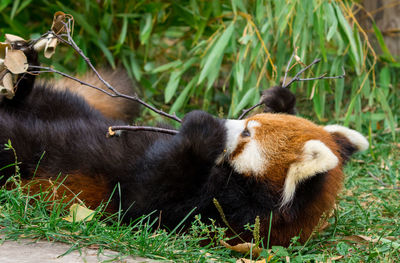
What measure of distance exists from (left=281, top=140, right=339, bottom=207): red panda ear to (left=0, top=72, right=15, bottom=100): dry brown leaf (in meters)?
1.56

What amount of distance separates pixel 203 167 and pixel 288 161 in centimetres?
41

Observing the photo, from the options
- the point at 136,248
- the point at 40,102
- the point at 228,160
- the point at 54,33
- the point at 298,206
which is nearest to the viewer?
the point at 136,248

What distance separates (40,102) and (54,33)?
1.53ft

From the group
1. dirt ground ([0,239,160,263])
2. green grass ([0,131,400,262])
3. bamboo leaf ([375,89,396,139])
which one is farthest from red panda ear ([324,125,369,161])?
dirt ground ([0,239,160,263])

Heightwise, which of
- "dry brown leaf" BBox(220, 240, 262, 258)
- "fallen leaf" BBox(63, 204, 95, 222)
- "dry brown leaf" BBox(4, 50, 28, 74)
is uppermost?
"dry brown leaf" BBox(4, 50, 28, 74)

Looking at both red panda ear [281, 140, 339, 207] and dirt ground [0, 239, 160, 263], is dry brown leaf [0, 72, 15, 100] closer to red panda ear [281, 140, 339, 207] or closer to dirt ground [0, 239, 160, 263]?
dirt ground [0, 239, 160, 263]

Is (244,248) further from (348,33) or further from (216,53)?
(348,33)

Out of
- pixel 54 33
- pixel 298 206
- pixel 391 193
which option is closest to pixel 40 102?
pixel 54 33

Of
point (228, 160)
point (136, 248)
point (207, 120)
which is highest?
point (207, 120)

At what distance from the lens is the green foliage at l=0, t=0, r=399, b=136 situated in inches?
Answer: 148

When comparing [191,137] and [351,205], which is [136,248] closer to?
[191,137]

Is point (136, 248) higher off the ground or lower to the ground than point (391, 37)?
lower

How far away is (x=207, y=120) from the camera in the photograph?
256 cm

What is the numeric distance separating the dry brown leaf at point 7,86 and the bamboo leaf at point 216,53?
140 cm
